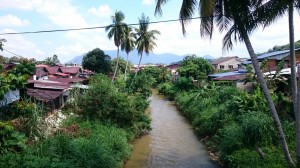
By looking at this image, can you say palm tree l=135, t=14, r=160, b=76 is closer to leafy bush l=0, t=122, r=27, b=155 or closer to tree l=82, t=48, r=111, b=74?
tree l=82, t=48, r=111, b=74

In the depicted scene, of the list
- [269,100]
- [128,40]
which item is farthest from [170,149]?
[128,40]

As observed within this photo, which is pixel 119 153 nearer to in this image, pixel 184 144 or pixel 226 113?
pixel 184 144

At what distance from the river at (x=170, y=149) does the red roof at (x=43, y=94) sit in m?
5.28

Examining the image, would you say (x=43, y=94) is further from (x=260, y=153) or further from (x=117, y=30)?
(x=117, y=30)

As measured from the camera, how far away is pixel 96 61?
44.8m

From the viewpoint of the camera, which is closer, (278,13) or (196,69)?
(278,13)

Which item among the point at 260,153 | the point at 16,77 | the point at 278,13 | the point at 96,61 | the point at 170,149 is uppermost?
the point at 96,61

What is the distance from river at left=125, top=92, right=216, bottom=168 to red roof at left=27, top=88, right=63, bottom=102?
17.3 feet

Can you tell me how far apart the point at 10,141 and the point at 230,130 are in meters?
9.31

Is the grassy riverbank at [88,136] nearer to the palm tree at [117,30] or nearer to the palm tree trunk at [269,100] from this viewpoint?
the palm tree trunk at [269,100]

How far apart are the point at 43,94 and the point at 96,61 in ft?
95.5

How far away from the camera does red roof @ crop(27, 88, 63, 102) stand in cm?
1530

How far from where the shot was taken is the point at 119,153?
526 inches

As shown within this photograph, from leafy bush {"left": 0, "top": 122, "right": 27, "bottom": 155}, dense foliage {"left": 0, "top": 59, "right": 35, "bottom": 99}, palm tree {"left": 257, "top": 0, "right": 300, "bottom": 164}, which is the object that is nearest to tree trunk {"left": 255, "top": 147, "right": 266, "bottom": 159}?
palm tree {"left": 257, "top": 0, "right": 300, "bottom": 164}
